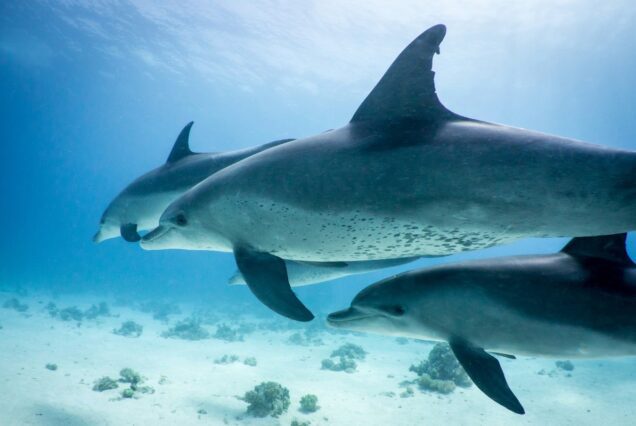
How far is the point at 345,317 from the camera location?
5.08 meters

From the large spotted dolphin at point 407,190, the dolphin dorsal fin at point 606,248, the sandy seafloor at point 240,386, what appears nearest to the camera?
the large spotted dolphin at point 407,190

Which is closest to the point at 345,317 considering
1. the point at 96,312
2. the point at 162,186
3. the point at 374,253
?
the point at 374,253

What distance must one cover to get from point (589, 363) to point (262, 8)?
36545 mm

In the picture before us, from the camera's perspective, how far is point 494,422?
10453mm

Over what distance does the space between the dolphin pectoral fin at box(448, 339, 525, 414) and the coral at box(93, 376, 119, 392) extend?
10365mm

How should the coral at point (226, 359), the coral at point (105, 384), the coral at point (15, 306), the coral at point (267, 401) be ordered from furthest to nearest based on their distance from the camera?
1. the coral at point (15, 306)
2. the coral at point (226, 359)
3. the coral at point (105, 384)
4. the coral at point (267, 401)

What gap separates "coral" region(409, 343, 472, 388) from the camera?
13.9m

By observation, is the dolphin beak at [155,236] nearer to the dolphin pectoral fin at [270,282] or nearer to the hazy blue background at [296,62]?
the dolphin pectoral fin at [270,282]

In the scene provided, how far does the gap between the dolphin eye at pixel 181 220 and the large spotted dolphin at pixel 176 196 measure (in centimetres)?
192

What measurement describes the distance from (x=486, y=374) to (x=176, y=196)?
6.62 meters

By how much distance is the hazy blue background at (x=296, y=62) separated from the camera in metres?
37.8

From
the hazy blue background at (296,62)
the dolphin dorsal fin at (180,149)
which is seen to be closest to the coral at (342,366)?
the dolphin dorsal fin at (180,149)

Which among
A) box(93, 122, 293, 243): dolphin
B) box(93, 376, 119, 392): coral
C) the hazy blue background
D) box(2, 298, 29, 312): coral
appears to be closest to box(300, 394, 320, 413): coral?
box(93, 376, 119, 392): coral

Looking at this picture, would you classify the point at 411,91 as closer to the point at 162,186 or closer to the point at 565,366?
the point at 162,186
